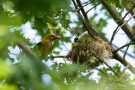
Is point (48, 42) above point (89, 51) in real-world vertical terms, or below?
above

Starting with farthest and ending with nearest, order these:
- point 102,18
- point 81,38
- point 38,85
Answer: point 102,18 < point 81,38 < point 38,85

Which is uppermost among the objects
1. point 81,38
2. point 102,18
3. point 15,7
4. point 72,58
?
point 102,18

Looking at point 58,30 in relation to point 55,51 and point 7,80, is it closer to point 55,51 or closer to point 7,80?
point 55,51

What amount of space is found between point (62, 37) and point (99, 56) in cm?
46

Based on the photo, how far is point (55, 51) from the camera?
4.16m

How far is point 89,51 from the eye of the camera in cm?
416

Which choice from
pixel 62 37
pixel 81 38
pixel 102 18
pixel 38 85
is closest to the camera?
pixel 38 85

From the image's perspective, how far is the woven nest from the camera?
13.6ft

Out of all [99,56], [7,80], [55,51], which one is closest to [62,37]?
[55,51]

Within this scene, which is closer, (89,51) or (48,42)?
(89,51)

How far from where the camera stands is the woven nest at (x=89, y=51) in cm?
415

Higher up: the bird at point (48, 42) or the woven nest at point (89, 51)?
the bird at point (48, 42)

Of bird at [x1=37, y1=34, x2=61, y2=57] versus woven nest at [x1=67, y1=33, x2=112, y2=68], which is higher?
bird at [x1=37, y1=34, x2=61, y2=57]

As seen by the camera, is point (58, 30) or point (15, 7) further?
point (58, 30)
